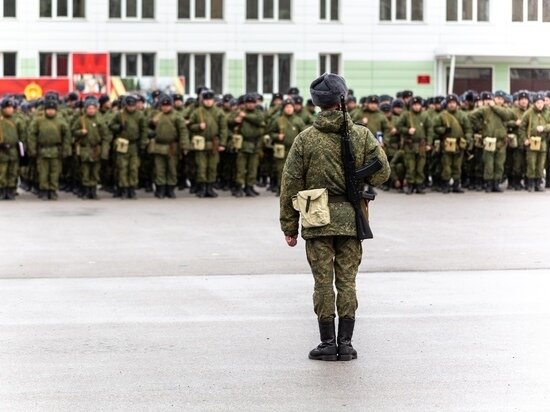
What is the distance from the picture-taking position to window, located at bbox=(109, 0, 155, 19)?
52250mm

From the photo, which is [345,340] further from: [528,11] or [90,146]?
[528,11]

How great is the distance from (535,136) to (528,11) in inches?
1157

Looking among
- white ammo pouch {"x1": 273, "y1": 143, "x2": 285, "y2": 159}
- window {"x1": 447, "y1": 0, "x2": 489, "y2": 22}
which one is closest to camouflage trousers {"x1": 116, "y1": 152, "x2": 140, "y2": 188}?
white ammo pouch {"x1": 273, "y1": 143, "x2": 285, "y2": 159}

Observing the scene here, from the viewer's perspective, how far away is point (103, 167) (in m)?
27.9

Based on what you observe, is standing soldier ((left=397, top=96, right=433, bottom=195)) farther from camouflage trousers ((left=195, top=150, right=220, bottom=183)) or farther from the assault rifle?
the assault rifle

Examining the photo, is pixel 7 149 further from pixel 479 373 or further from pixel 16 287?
pixel 479 373

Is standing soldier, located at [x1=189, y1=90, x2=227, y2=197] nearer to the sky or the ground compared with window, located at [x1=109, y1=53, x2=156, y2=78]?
nearer to the ground

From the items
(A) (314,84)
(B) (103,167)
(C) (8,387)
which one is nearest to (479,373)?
(A) (314,84)

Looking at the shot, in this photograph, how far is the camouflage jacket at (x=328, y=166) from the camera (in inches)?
370

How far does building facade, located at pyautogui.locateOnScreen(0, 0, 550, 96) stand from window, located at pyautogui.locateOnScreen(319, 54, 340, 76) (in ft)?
0.16

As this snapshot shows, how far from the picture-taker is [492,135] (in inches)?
1065

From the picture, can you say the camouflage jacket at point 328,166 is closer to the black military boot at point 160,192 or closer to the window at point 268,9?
the black military boot at point 160,192

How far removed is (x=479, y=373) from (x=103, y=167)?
1957 cm

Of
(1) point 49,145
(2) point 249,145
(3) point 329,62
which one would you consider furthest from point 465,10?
(1) point 49,145
